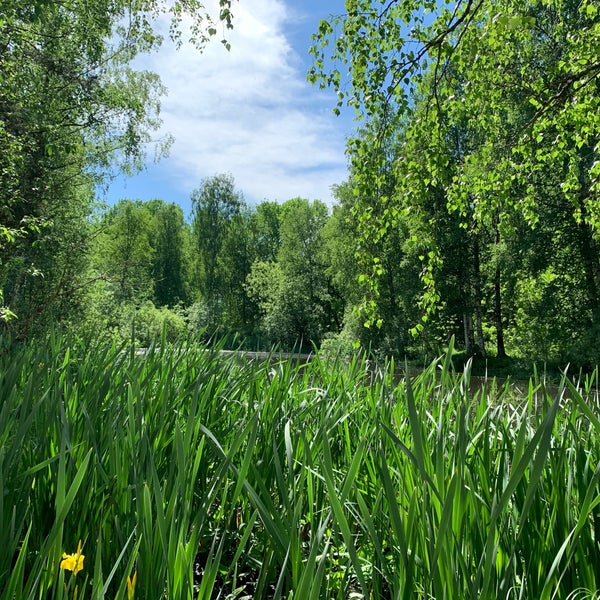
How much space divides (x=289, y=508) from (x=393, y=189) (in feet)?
18.2

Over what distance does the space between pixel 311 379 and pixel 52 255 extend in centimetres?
1241

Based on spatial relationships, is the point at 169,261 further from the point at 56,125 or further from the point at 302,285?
the point at 56,125

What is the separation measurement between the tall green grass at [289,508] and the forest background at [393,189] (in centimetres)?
107

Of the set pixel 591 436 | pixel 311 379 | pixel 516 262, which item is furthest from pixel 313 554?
pixel 516 262

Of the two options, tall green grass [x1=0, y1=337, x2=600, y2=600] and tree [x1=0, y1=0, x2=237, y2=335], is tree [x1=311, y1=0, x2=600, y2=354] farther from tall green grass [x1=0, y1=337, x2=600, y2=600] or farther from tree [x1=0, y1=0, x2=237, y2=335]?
tall green grass [x1=0, y1=337, x2=600, y2=600]

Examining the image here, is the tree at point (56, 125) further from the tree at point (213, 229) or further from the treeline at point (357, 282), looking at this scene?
the tree at point (213, 229)

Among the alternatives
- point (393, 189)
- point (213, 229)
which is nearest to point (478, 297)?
point (393, 189)

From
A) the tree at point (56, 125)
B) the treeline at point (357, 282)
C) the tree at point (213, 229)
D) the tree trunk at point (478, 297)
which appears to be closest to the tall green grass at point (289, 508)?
the treeline at point (357, 282)

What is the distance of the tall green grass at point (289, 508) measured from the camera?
658 mm

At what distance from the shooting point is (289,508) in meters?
0.81

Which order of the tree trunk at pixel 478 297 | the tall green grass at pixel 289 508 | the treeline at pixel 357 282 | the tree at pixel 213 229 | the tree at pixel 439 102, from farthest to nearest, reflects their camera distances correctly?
→ the tree at pixel 213 229 → the tree trunk at pixel 478 297 → the treeline at pixel 357 282 → the tree at pixel 439 102 → the tall green grass at pixel 289 508

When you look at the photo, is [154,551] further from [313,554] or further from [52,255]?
[52,255]

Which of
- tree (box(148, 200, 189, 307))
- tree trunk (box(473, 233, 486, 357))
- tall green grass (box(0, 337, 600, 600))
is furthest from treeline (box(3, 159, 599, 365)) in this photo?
tree (box(148, 200, 189, 307))

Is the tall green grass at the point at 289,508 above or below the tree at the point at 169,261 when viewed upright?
below
